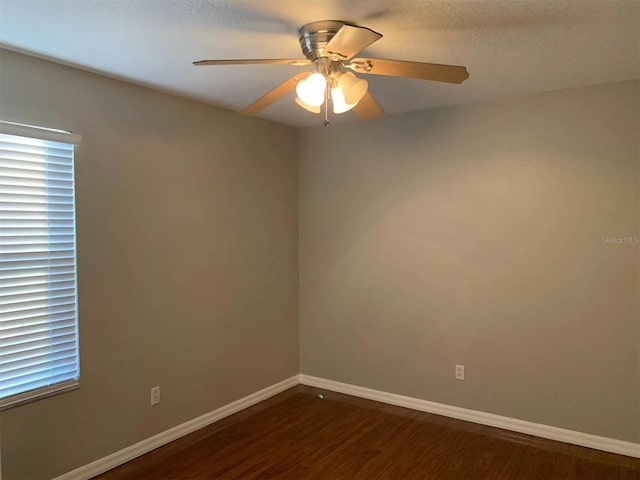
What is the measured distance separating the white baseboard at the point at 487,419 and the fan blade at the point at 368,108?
2335 millimetres

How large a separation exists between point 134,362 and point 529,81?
3.04 metres

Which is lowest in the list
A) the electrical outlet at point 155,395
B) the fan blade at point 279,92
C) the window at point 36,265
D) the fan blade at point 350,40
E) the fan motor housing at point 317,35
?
the electrical outlet at point 155,395

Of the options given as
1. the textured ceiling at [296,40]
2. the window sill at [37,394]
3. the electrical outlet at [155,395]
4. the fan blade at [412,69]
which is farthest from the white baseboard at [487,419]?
the fan blade at [412,69]

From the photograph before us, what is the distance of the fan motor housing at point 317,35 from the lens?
206cm

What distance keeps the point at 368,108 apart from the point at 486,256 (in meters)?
1.57

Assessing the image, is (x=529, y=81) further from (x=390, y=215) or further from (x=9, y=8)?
(x=9, y=8)

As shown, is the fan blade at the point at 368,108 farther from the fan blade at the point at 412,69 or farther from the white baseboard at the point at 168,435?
the white baseboard at the point at 168,435

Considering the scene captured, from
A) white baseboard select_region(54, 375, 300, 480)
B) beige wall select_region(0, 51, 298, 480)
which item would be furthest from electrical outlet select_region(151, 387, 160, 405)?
white baseboard select_region(54, 375, 300, 480)

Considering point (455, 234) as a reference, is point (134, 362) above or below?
below

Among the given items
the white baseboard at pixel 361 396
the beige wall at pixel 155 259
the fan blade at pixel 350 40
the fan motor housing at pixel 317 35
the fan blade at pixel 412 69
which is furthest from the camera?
the white baseboard at pixel 361 396

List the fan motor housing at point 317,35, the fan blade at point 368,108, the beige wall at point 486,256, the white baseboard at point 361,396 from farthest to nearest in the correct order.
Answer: the beige wall at point 486,256
the white baseboard at point 361,396
the fan blade at point 368,108
the fan motor housing at point 317,35

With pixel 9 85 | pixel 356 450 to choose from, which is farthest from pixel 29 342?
pixel 356 450

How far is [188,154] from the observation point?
332 cm

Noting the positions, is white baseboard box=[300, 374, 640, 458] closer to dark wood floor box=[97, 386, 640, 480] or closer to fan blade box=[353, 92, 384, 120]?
dark wood floor box=[97, 386, 640, 480]
